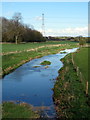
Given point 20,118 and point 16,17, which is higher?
point 16,17

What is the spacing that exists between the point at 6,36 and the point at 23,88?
76888 millimetres

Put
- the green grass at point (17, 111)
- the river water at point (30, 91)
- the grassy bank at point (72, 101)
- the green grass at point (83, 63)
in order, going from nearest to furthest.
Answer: the grassy bank at point (72, 101) < the green grass at point (17, 111) < the river water at point (30, 91) < the green grass at point (83, 63)

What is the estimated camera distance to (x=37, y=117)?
1148 cm

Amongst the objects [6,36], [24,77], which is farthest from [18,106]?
[6,36]

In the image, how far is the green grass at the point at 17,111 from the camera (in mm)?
11383

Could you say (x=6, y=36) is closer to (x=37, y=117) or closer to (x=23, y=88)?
(x=23, y=88)

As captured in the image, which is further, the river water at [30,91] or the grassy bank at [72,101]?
the river water at [30,91]

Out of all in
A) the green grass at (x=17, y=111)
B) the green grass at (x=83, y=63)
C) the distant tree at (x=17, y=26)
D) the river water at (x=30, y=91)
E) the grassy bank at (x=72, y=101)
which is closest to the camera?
the grassy bank at (x=72, y=101)

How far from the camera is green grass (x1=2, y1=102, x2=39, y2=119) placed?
37.3 feet

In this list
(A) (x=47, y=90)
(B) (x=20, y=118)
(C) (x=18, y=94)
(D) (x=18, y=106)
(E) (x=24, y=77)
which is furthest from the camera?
(E) (x=24, y=77)

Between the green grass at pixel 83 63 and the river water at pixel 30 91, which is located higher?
the green grass at pixel 83 63

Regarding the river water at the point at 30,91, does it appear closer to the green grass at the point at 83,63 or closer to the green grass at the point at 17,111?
the green grass at the point at 17,111

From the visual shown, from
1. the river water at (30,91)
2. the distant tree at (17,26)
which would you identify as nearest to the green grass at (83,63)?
the river water at (30,91)

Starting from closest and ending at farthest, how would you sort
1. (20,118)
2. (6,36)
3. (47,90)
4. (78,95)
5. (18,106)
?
(20,118) → (18,106) → (78,95) → (47,90) → (6,36)
